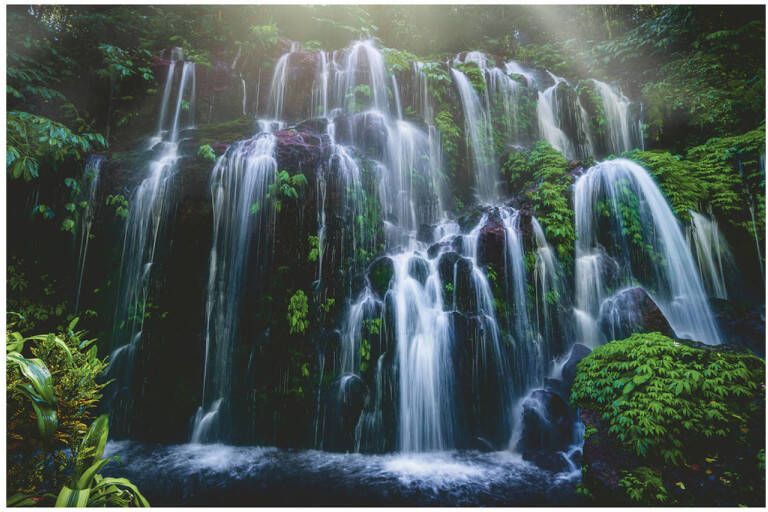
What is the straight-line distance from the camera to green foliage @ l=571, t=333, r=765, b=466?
4.01 metres

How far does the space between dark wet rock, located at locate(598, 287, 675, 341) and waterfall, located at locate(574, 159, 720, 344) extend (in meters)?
0.22

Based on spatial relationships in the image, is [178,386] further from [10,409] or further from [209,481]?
[10,409]

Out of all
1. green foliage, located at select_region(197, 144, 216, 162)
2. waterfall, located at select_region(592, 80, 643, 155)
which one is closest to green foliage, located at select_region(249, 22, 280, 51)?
green foliage, located at select_region(197, 144, 216, 162)

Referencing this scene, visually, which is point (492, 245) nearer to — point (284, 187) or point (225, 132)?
point (284, 187)

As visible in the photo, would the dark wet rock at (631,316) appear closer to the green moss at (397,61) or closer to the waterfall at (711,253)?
the waterfall at (711,253)

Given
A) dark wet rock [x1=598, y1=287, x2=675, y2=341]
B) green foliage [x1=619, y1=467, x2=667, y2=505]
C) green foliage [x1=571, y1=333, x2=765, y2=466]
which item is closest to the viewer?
green foliage [x1=619, y1=467, x2=667, y2=505]

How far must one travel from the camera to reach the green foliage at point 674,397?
401cm

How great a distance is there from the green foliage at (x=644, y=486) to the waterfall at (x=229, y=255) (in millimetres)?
5782

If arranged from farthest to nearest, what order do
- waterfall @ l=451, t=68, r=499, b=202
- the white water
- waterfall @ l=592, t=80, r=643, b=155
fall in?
the white water
waterfall @ l=592, t=80, r=643, b=155
waterfall @ l=451, t=68, r=499, b=202

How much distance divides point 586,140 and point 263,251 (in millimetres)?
11379

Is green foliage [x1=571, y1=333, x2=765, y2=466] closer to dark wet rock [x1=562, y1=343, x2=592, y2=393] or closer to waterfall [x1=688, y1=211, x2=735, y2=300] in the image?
dark wet rock [x1=562, y1=343, x2=592, y2=393]

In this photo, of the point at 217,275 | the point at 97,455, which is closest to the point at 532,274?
the point at 217,275

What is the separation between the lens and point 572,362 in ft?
19.2

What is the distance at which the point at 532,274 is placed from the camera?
6898 millimetres
